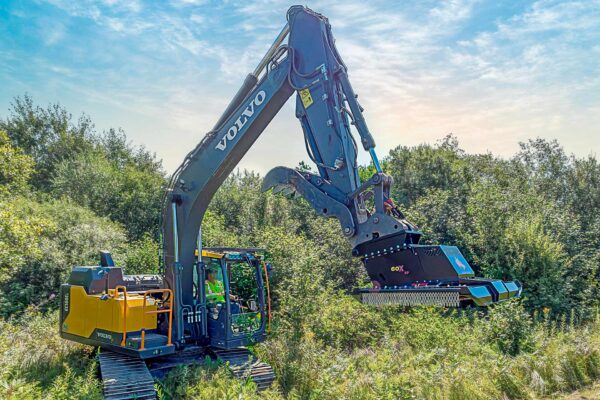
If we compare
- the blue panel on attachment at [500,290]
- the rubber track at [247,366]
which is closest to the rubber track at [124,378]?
the rubber track at [247,366]

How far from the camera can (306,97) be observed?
6.42 m

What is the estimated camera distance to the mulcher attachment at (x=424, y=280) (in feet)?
15.0

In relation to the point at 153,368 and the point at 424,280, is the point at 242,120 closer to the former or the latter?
the point at 424,280

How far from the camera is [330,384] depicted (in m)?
5.80

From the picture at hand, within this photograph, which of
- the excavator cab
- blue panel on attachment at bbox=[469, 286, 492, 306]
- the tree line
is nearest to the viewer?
blue panel on attachment at bbox=[469, 286, 492, 306]

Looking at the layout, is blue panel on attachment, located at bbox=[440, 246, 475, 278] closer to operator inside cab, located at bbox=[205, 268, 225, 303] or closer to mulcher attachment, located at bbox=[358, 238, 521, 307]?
mulcher attachment, located at bbox=[358, 238, 521, 307]

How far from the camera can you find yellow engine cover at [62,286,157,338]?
7.09 meters

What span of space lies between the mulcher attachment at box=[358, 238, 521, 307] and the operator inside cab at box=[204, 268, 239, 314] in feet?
11.4

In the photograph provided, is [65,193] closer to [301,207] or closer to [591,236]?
[301,207]

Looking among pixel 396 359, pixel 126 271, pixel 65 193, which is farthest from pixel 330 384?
pixel 65 193

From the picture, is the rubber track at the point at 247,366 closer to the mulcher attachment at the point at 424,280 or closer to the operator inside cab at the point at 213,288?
the operator inside cab at the point at 213,288

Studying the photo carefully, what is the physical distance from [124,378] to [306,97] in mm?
4511

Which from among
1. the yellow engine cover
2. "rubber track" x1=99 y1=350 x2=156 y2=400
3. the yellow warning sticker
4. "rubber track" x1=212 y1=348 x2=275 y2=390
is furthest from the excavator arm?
"rubber track" x1=212 y1=348 x2=275 y2=390

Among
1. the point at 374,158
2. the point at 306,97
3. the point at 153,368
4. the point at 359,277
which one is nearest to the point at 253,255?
the point at 153,368
